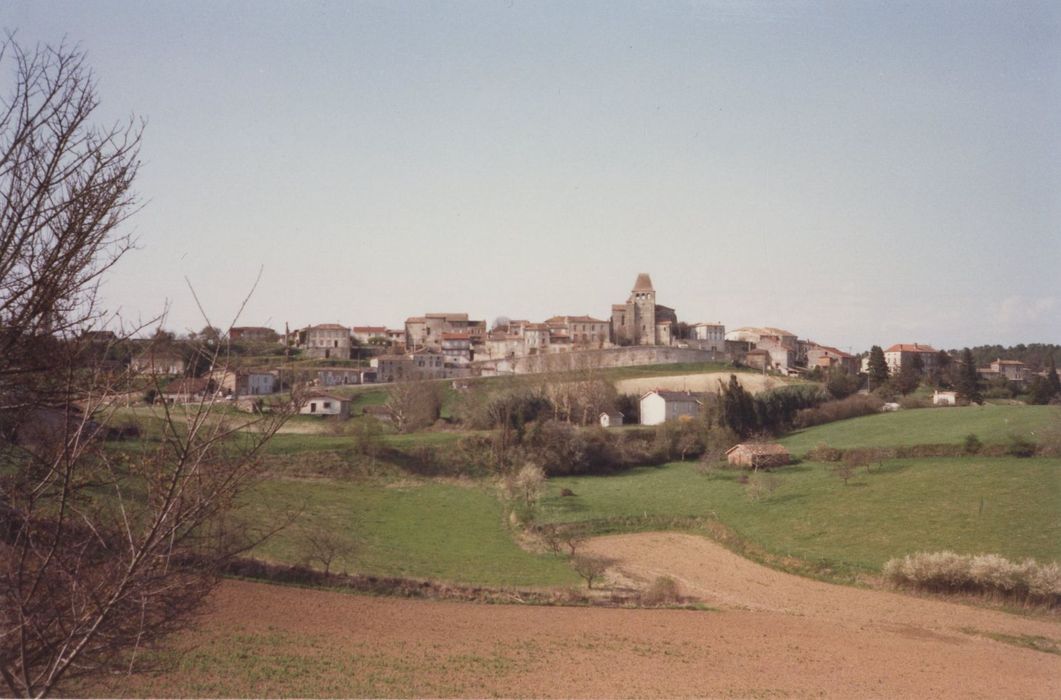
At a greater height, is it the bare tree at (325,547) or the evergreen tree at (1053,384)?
the evergreen tree at (1053,384)

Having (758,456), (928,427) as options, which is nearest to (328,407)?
(758,456)

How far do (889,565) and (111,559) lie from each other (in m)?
28.5

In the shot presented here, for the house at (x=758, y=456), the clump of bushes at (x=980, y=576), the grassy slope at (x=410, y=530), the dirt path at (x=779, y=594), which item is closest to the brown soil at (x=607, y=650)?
the dirt path at (x=779, y=594)

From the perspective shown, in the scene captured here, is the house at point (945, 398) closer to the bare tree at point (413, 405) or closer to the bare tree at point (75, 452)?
the bare tree at point (413, 405)

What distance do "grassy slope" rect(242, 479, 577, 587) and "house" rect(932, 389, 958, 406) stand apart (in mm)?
50369

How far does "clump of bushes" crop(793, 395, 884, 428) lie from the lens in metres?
65.7

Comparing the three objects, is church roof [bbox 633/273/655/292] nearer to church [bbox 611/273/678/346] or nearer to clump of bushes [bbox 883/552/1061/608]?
church [bbox 611/273/678/346]

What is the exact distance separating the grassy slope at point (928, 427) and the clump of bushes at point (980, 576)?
72.9ft

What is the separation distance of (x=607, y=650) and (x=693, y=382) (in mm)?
67741

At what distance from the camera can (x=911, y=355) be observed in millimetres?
98250

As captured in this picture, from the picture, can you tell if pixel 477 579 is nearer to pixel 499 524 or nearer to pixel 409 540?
pixel 409 540

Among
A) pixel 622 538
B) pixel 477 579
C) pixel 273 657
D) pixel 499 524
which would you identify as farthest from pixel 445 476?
pixel 273 657

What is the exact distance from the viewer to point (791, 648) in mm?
20594

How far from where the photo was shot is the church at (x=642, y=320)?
113875 millimetres
